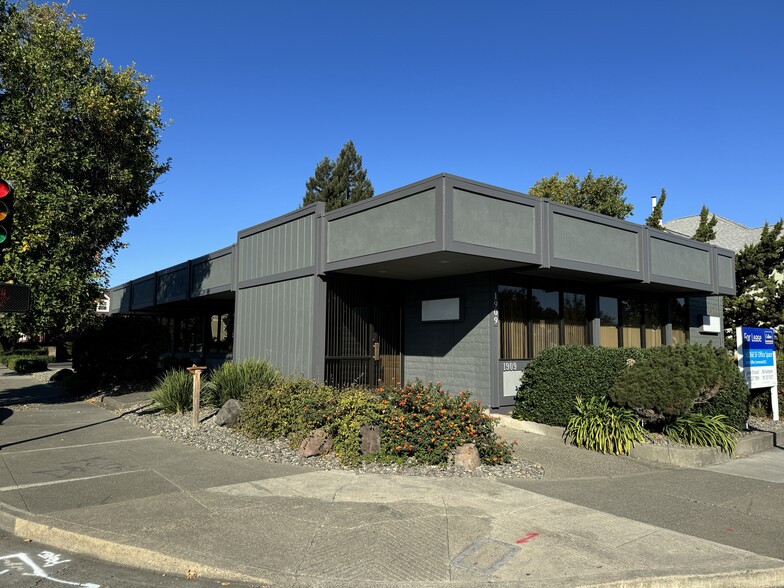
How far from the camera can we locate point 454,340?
13.2 metres

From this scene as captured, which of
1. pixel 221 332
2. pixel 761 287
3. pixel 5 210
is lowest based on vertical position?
pixel 221 332

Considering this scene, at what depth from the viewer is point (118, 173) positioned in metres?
15.5

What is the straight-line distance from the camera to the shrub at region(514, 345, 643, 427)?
10.6 meters

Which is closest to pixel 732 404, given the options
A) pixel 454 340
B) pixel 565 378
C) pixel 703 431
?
pixel 703 431

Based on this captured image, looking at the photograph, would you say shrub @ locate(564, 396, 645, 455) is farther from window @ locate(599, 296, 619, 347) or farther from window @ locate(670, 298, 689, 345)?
window @ locate(670, 298, 689, 345)

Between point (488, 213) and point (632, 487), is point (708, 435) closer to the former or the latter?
point (632, 487)

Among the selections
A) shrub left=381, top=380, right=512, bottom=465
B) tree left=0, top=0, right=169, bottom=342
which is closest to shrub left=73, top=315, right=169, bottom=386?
tree left=0, top=0, right=169, bottom=342

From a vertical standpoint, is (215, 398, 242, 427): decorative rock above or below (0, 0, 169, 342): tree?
below

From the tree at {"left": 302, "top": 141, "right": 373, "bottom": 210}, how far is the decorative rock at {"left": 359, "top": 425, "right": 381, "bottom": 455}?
38.5 m

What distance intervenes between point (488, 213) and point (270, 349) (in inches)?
254

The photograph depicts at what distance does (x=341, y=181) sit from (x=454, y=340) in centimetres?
3523

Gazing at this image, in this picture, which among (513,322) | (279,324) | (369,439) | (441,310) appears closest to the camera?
(369,439)

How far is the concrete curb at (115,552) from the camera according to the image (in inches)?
181

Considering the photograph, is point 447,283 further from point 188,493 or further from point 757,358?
point 188,493
